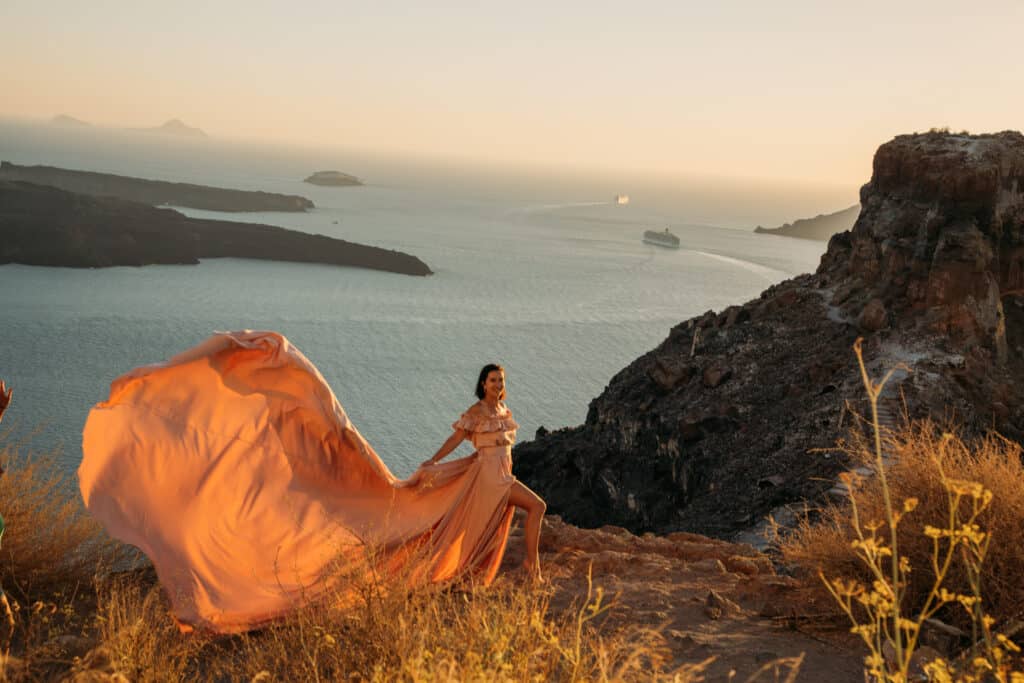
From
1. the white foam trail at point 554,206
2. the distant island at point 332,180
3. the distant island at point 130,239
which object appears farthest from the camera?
the distant island at point 332,180

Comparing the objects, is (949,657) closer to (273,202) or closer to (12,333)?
(12,333)

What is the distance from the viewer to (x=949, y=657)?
3746 millimetres

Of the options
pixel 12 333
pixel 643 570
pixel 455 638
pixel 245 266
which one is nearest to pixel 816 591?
pixel 643 570

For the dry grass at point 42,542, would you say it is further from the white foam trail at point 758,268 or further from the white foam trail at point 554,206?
the white foam trail at point 554,206

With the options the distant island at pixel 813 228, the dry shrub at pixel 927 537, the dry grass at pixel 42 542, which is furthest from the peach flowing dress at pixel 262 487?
the distant island at pixel 813 228

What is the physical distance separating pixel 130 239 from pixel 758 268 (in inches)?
1649

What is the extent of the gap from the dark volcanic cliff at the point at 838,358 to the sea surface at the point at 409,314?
23.2 ft

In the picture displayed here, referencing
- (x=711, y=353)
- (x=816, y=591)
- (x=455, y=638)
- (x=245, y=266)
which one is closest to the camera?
(x=455, y=638)

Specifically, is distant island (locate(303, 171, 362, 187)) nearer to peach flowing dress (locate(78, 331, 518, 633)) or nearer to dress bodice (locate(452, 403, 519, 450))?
peach flowing dress (locate(78, 331, 518, 633))

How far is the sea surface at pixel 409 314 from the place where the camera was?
82.0 feet

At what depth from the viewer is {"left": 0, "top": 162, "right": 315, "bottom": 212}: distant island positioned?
89.6 m

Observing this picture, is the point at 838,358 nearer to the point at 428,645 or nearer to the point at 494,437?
the point at 494,437

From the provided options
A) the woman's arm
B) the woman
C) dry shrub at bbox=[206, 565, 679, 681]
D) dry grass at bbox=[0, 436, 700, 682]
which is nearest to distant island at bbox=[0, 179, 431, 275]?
dry grass at bbox=[0, 436, 700, 682]

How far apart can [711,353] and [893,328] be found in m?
2.79
